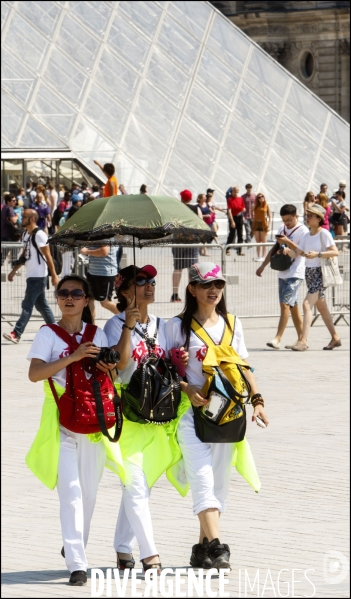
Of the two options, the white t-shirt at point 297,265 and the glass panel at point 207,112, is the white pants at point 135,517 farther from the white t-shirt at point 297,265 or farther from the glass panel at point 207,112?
the glass panel at point 207,112

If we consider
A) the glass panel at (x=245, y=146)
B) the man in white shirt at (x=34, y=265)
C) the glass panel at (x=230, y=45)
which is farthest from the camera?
the glass panel at (x=230, y=45)

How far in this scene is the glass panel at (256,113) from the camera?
28.0 meters

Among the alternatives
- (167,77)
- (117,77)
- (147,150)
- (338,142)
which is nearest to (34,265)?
(147,150)

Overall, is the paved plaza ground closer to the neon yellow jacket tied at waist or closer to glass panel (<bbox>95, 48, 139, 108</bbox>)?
the neon yellow jacket tied at waist

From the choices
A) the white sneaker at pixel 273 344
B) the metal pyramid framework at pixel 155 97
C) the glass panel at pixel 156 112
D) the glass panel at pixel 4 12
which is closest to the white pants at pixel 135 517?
the white sneaker at pixel 273 344

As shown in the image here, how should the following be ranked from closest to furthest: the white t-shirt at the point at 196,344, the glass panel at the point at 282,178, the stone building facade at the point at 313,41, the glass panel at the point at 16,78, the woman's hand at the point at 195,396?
the woman's hand at the point at 195,396 < the white t-shirt at the point at 196,344 < the glass panel at the point at 16,78 < the glass panel at the point at 282,178 < the stone building facade at the point at 313,41

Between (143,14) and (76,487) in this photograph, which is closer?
(76,487)

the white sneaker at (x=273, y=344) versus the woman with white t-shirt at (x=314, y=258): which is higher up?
the woman with white t-shirt at (x=314, y=258)

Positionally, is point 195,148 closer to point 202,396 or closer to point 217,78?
point 217,78

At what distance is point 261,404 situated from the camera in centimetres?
543

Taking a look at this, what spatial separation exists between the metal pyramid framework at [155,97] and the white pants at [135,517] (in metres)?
21.6

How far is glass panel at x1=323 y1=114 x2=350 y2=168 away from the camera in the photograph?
2903cm

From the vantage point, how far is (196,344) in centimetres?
536

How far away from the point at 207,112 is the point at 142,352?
73.9ft
